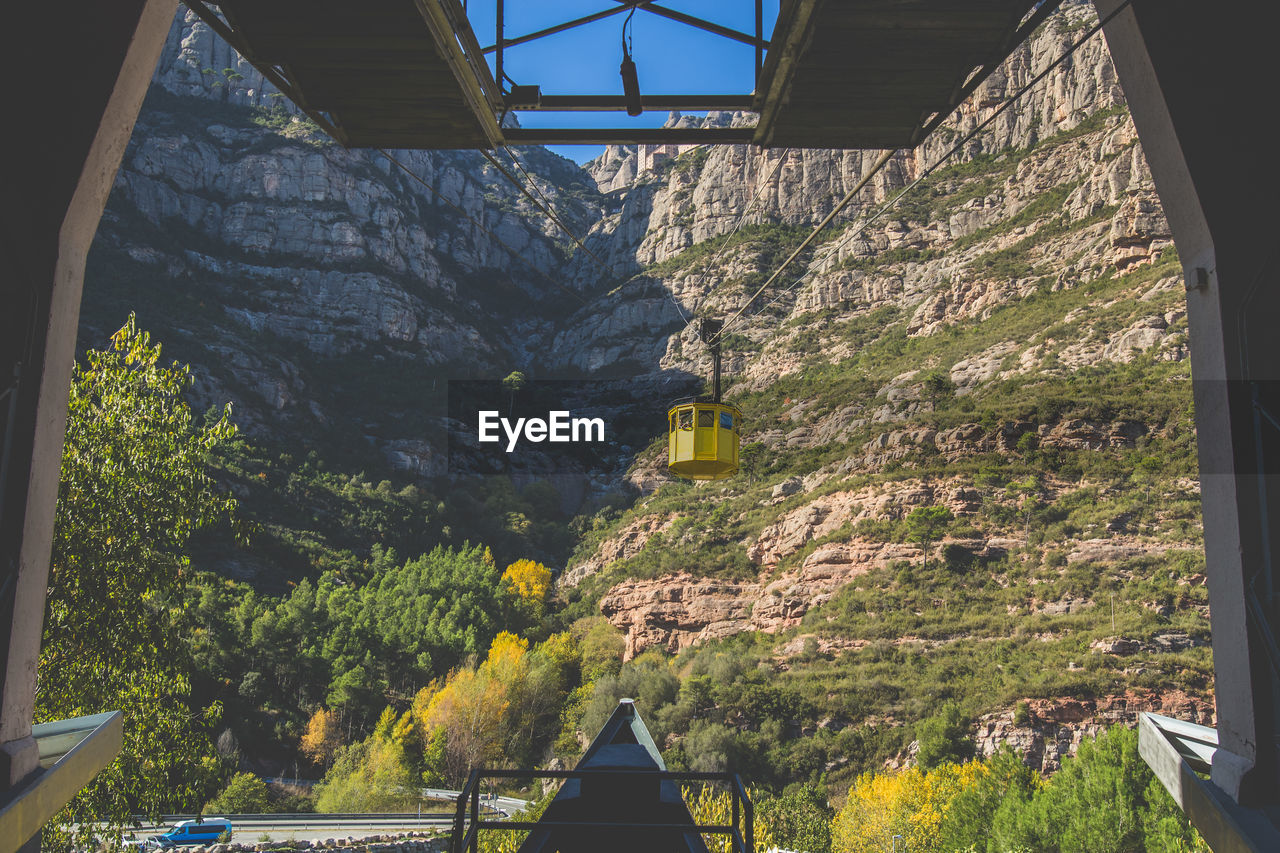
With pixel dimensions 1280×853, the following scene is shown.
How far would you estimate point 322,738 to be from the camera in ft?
132

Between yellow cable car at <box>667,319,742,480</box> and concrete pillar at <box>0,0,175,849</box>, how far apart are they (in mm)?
8318

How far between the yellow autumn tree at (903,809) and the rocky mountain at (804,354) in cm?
287

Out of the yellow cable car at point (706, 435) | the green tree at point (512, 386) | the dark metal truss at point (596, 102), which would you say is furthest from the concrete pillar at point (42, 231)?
the green tree at point (512, 386)

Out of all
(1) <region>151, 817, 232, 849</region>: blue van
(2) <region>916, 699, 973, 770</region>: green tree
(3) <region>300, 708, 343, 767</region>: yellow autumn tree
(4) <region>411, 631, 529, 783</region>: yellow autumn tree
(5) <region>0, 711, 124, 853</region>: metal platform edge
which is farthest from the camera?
(3) <region>300, 708, 343, 767</region>: yellow autumn tree

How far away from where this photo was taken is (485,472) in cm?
7256

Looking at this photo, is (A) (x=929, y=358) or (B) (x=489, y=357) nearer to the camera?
(A) (x=929, y=358)

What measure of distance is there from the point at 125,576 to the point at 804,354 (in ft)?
186

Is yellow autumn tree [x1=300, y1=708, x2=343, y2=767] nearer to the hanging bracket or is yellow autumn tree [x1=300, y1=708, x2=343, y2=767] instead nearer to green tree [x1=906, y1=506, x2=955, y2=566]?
green tree [x1=906, y1=506, x2=955, y2=566]

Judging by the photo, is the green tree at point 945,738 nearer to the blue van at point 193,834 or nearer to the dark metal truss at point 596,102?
the blue van at point 193,834

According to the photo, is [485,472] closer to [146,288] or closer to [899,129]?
[146,288]

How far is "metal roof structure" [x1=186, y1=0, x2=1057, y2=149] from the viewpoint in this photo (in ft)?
14.3

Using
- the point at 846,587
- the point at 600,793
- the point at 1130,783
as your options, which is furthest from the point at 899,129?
the point at 846,587

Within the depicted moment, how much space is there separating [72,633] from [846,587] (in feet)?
115
